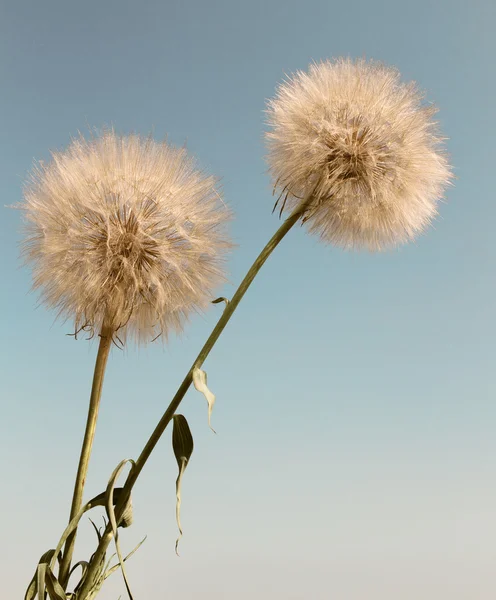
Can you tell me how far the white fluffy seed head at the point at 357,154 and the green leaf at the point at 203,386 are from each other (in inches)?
26.9

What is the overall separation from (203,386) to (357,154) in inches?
37.2

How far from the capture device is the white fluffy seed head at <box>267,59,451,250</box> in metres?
2.03

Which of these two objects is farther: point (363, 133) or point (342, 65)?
point (342, 65)

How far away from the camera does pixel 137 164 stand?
6.73ft

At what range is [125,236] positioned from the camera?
1.90m

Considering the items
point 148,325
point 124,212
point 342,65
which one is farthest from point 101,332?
point 342,65

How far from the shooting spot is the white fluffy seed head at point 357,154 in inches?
79.8

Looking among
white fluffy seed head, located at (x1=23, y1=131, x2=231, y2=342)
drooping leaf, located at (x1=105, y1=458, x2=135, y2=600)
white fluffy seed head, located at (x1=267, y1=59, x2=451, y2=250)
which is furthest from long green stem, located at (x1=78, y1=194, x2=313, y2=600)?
white fluffy seed head, located at (x1=267, y1=59, x2=451, y2=250)

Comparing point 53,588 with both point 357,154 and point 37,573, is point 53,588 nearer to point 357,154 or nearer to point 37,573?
point 37,573

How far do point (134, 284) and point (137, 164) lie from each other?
0.43 meters

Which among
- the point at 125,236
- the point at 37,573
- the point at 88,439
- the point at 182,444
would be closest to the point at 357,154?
the point at 125,236

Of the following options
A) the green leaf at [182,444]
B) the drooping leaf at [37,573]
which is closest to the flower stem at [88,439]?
the drooping leaf at [37,573]

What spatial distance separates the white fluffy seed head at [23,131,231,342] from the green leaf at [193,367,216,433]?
0.41 meters

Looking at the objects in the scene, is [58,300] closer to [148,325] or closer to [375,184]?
[148,325]
